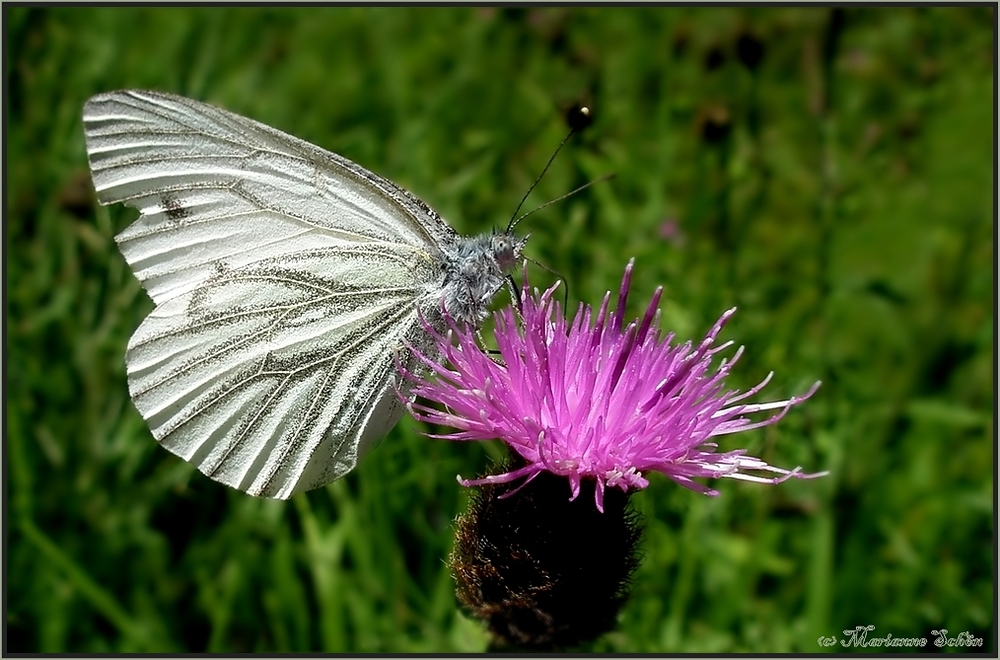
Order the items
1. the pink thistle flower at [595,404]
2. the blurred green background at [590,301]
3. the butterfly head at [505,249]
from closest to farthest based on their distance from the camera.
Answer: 1. the pink thistle flower at [595,404]
2. the butterfly head at [505,249]
3. the blurred green background at [590,301]

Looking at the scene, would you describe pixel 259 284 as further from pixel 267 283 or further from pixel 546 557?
pixel 546 557

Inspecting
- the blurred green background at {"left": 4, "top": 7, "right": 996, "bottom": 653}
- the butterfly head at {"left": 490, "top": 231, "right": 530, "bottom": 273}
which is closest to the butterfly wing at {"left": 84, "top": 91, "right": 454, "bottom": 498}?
the butterfly head at {"left": 490, "top": 231, "right": 530, "bottom": 273}

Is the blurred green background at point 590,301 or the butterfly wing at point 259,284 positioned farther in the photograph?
the blurred green background at point 590,301

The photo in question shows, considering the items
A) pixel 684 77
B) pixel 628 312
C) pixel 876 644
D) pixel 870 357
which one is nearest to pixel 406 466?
pixel 628 312

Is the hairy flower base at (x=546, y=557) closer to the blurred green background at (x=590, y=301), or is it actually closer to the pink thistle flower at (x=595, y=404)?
the pink thistle flower at (x=595, y=404)

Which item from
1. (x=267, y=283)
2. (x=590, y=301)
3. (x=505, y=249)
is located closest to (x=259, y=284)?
(x=267, y=283)

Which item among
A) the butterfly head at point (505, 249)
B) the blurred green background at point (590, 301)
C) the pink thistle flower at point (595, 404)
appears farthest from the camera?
the blurred green background at point (590, 301)

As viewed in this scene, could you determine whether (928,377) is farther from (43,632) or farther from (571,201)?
(43,632)

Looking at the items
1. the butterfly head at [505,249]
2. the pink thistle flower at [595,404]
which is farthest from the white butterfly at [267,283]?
the pink thistle flower at [595,404]

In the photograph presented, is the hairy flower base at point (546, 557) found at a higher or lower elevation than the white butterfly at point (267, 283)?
lower
